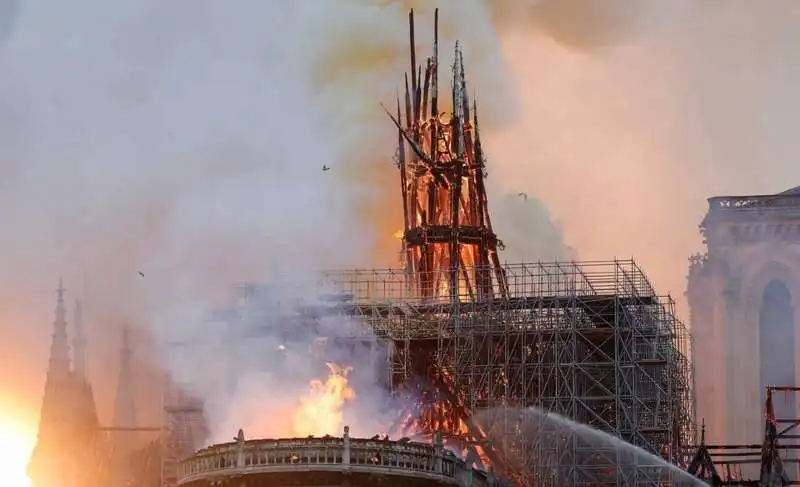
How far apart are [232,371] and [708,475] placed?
22569 millimetres

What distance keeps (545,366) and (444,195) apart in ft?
54.5

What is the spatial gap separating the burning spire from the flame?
9538 mm

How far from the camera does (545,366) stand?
348 feet

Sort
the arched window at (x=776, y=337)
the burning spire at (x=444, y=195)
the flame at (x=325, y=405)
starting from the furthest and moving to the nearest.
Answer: the arched window at (x=776, y=337) < the burning spire at (x=444, y=195) < the flame at (x=325, y=405)

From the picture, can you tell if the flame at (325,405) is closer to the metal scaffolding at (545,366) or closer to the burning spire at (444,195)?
the metal scaffolding at (545,366)

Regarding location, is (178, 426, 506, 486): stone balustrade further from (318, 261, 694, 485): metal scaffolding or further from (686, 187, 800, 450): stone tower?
(686, 187, 800, 450): stone tower

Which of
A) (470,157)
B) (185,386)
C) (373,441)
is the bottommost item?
(373,441)

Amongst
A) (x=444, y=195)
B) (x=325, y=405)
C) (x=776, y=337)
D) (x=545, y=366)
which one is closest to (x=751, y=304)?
(x=776, y=337)

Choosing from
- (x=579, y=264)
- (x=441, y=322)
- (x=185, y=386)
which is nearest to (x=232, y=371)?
(x=185, y=386)

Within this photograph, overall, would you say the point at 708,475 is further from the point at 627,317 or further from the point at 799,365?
the point at 799,365

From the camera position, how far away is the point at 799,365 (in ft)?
399

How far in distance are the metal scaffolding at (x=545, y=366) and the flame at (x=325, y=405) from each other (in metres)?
2.90

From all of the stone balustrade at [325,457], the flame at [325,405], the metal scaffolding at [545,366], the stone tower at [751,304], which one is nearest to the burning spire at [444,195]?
the metal scaffolding at [545,366]

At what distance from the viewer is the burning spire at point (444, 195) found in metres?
116
